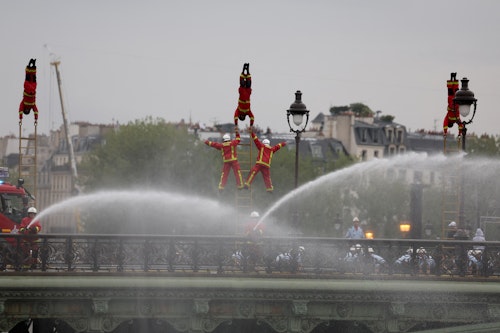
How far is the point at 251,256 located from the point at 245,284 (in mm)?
1450

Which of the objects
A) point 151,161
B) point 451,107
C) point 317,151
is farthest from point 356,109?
point 451,107

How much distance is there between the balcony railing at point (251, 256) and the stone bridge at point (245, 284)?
0.03 meters

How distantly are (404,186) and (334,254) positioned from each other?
91257mm

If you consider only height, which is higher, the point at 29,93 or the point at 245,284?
the point at 29,93

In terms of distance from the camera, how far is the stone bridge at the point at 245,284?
37062 millimetres

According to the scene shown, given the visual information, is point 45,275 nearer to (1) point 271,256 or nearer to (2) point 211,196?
(1) point 271,256

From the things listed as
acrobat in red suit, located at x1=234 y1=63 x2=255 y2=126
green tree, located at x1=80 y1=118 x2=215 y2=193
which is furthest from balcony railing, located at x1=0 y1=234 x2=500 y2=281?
green tree, located at x1=80 y1=118 x2=215 y2=193

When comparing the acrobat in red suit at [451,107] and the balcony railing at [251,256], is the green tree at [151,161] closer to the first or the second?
the acrobat in red suit at [451,107]

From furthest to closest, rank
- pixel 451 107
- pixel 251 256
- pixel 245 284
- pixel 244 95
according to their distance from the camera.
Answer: pixel 451 107 < pixel 244 95 < pixel 251 256 < pixel 245 284

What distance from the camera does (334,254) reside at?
3938 cm

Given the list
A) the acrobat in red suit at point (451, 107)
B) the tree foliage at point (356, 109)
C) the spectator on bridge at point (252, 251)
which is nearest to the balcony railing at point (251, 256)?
the spectator on bridge at point (252, 251)

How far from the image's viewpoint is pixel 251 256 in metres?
39.0

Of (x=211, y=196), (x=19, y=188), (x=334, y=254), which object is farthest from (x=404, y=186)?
(x=334, y=254)

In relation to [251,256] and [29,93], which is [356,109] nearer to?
[29,93]
